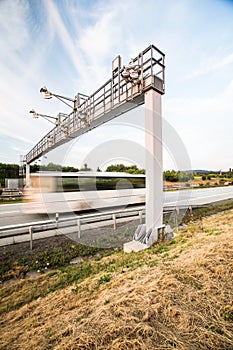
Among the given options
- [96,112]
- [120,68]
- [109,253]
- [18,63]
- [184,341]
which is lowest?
[109,253]

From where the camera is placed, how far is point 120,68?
5.09 metres

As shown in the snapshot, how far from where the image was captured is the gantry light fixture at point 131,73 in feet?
14.8

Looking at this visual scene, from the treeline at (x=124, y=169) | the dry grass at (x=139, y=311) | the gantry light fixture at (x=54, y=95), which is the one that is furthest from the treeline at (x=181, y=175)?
the gantry light fixture at (x=54, y=95)

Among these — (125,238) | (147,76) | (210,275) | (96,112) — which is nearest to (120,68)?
(147,76)

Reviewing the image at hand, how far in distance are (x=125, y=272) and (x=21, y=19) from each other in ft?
21.5

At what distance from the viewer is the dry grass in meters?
1.44

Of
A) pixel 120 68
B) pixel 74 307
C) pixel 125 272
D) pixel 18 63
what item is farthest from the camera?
pixel 18 63

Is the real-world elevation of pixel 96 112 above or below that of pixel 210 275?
above

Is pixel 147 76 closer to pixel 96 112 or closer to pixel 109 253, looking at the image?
pixel 96 112

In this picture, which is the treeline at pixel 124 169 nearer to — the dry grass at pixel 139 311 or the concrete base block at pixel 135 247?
the concrete base block at pixel 135 247

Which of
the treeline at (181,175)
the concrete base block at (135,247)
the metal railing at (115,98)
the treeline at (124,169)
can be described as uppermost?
the metal railing at (115,98)

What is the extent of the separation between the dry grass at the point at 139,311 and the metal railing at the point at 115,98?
3.96 meters

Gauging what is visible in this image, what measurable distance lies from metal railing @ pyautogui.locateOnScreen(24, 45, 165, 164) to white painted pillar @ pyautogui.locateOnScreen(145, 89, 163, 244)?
1.14 ft

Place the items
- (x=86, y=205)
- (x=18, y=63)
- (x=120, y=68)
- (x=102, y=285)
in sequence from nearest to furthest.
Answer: (x=102, y=285), (x=120, y=68), (x=18, y=63), (x=86, y=205)
